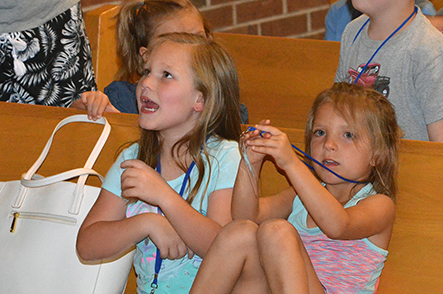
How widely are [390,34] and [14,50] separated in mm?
1189

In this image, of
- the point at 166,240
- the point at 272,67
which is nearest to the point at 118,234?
the point at 166,240

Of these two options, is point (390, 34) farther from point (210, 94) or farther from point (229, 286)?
point (229, 286)

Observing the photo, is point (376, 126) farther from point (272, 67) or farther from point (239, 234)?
point (272, 67)

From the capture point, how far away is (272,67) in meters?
2.64

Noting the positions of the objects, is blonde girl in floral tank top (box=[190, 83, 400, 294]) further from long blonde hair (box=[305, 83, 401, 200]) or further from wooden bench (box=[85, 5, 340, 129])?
wooden bench (box=[85, 5, 340, 129])

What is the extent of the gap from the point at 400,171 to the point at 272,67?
1.13 meters

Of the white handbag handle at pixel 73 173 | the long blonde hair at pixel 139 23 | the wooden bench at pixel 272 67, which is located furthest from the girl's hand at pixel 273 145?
the wooden bench at pixel 272 67

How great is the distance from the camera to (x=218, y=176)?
1593 mm

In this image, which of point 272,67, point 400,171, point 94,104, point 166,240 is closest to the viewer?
point 166,240

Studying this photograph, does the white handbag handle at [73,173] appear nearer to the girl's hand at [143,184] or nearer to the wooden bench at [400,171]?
the wooden bench at [400,171]

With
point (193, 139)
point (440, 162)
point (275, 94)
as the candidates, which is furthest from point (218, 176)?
point (275, 94)

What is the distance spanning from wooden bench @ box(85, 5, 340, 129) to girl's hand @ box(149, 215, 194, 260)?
125 centimetres

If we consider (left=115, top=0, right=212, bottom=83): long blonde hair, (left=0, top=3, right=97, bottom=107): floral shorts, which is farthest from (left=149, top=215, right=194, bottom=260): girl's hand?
Answer: (left=115, top=0, right=212, bottom=83): long blonde hair

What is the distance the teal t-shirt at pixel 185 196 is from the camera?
5.21ft
